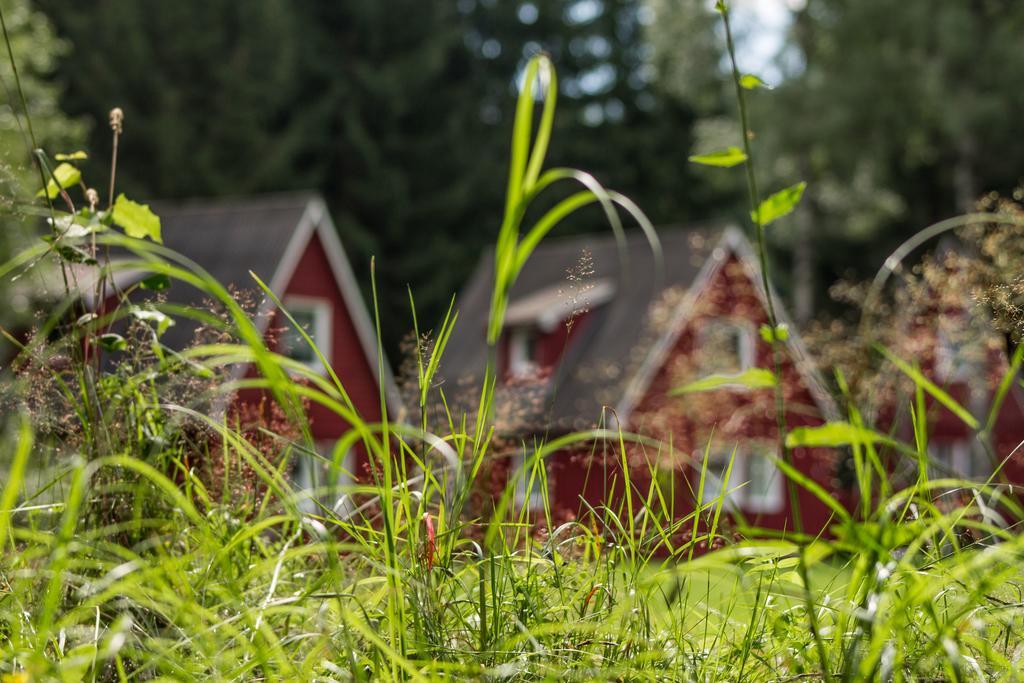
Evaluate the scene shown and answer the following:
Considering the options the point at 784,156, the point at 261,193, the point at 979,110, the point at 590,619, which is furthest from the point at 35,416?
the point at 261,193

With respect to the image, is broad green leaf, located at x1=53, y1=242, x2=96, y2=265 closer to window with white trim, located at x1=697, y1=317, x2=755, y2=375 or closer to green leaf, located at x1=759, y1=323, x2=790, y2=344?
green leaf, located at x1=759, y1=323, x2=790, y2=344

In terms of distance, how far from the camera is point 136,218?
1.84 metres

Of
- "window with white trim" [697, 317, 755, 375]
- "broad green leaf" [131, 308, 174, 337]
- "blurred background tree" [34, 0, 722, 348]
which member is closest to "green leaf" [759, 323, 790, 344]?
"broad green leaf" [131, 308, 174, 337]

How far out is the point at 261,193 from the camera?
94.9 ft

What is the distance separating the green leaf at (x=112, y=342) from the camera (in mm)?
1783

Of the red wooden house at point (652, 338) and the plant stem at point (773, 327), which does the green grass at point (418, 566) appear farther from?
the red wooden house at point (652, 338)

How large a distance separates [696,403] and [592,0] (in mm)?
26175

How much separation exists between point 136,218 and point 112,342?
203 mm

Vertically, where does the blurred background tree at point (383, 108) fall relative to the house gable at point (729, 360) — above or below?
above

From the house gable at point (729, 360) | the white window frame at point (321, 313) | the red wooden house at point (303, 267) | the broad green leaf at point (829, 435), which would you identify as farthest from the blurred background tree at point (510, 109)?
the broad green leaf at point (829, 435)

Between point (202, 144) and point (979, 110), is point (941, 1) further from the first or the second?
point (202, 144)

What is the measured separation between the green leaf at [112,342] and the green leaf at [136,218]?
163 mm

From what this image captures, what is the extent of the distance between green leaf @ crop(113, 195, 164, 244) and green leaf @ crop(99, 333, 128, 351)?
0.16 meters

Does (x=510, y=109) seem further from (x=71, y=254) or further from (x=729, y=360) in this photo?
(x=71, y=254)
